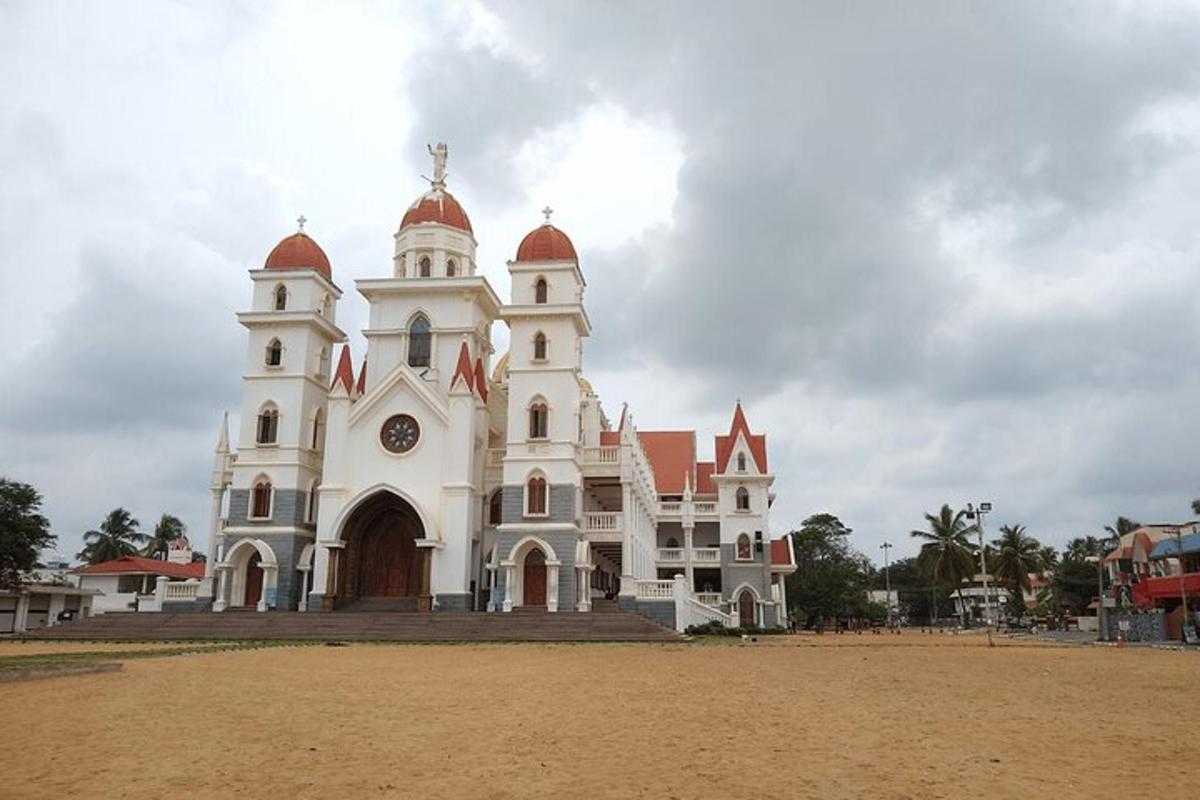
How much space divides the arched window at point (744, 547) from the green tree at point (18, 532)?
3171 centimetres

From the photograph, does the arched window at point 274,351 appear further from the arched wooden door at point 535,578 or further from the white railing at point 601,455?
the arched wooden door at point 535,578

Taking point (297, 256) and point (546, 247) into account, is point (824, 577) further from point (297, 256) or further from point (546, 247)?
point (297, 256)

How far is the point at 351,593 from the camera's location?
34.9 meters

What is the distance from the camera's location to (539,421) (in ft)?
117

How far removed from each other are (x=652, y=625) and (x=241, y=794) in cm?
2312

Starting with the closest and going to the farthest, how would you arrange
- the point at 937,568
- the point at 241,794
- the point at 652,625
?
1. the point at 241,794
2. the point at 652,625
3. the point at 937,568

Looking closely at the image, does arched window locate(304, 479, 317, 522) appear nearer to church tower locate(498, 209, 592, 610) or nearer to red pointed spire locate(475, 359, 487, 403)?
red pointed spire locate(475, 359, 487, 403)

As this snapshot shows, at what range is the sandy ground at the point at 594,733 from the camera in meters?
7.36

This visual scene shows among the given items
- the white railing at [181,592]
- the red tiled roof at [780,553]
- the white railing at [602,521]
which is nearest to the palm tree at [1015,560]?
the red tiled roof at [780,553]

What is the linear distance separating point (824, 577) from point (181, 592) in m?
40.7

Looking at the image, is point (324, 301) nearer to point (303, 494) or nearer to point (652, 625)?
point (303, 494)

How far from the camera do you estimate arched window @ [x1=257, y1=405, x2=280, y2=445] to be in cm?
3725

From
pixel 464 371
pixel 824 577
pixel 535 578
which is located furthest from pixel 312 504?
pixel 824 577

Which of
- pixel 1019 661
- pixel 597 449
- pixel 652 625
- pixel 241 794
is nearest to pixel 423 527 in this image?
pixel 597 449
